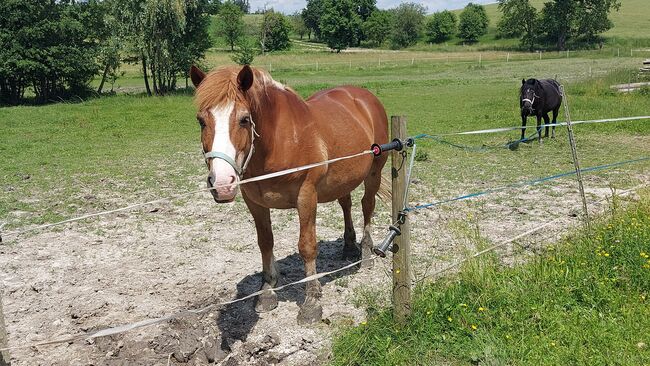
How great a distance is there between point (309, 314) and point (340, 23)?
88462mm

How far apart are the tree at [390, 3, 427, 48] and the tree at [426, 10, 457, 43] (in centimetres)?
266

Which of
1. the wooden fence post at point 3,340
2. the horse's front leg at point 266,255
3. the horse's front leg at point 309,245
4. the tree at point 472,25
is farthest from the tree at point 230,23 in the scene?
the wooden fence post at point 3,340

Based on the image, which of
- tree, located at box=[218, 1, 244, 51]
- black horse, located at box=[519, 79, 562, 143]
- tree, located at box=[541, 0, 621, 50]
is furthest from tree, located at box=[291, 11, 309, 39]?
black horse, located at box=[519, 79, 562, 143]

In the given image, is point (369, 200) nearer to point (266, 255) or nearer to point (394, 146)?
point (266, 255)

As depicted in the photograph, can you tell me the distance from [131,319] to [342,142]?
7.87 ft

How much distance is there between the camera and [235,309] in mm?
4242

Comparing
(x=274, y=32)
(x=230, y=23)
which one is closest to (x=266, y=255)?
(x=230, y=23)

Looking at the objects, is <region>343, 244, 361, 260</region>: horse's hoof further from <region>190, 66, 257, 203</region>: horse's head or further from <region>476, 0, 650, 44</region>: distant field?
<region>476, 0, 650, 44</region>: distant field

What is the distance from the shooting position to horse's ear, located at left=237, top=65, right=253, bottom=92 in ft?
10.1

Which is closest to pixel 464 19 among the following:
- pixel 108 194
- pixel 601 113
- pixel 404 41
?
pixel 404 41

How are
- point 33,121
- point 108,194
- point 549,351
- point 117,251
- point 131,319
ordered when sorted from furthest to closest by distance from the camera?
point 33,121, point 108,194, point 117,251, point 131,319, point 549,351

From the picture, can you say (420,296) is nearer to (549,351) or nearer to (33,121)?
(549,351)

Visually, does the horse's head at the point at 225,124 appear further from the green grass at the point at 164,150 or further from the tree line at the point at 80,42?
the tree line at the point at 80,42

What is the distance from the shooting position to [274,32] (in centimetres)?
7912
